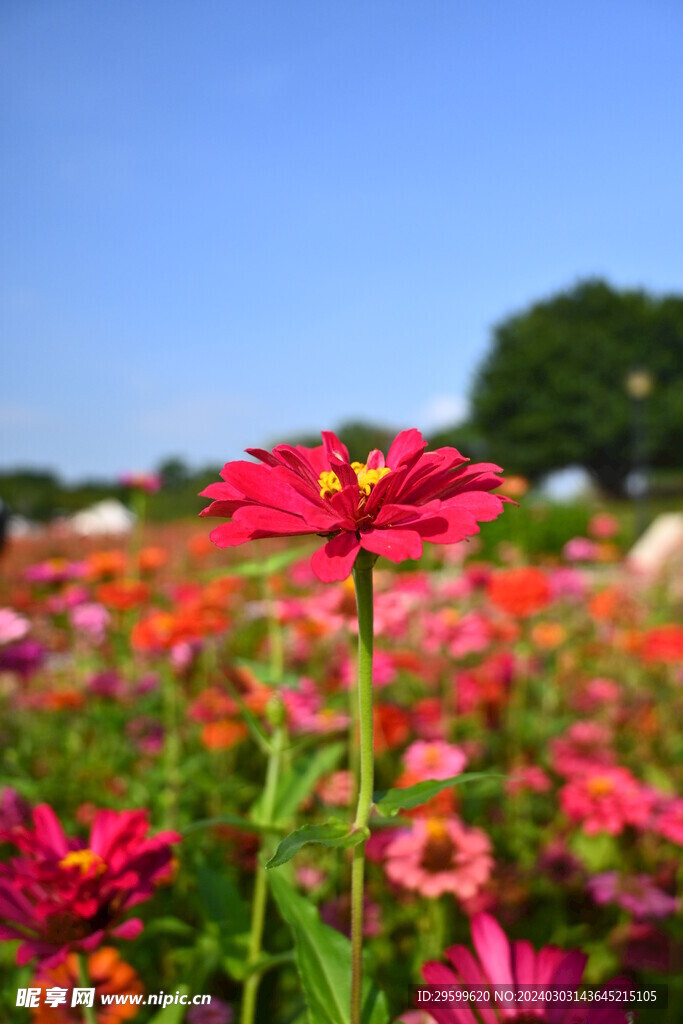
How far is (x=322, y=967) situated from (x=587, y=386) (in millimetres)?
25577

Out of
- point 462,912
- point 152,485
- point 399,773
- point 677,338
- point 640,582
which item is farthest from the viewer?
point 677,338

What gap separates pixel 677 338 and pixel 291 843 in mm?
27257

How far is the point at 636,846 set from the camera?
1.83 metres

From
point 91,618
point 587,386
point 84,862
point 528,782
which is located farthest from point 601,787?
point 587,386

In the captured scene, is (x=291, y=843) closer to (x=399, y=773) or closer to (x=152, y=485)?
(x=399, y=773)

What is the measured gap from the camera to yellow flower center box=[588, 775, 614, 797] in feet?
5.24

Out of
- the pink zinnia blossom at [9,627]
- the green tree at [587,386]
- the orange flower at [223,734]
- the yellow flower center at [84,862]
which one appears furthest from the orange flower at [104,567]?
the green tree at [587,386]

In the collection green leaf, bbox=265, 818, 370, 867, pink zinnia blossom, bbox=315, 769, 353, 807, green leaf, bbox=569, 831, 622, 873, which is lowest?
green leaf, bbox=569, 831, 622, 873

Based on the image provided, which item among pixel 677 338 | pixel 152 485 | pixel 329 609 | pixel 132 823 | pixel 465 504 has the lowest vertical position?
pixel 132 823

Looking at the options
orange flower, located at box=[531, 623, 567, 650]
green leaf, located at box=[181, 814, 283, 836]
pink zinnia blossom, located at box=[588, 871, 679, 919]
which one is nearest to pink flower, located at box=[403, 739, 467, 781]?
pink zinnia blossom, located at box=[588, 871, 679, 919]

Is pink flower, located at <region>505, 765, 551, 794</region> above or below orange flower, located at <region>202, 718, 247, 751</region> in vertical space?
below

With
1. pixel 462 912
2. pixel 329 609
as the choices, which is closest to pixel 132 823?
pixel 329 609

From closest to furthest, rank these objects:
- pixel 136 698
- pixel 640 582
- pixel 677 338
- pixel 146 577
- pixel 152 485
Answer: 1. pixel 136 698
2. pixel 152 485
3. pixel 146 577
4. pixel 640 582
5. pixel 677 338

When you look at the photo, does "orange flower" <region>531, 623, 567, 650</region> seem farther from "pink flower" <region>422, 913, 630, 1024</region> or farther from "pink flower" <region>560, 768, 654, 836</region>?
"pink flower" <region>422, 913, 630, 1024</region>
